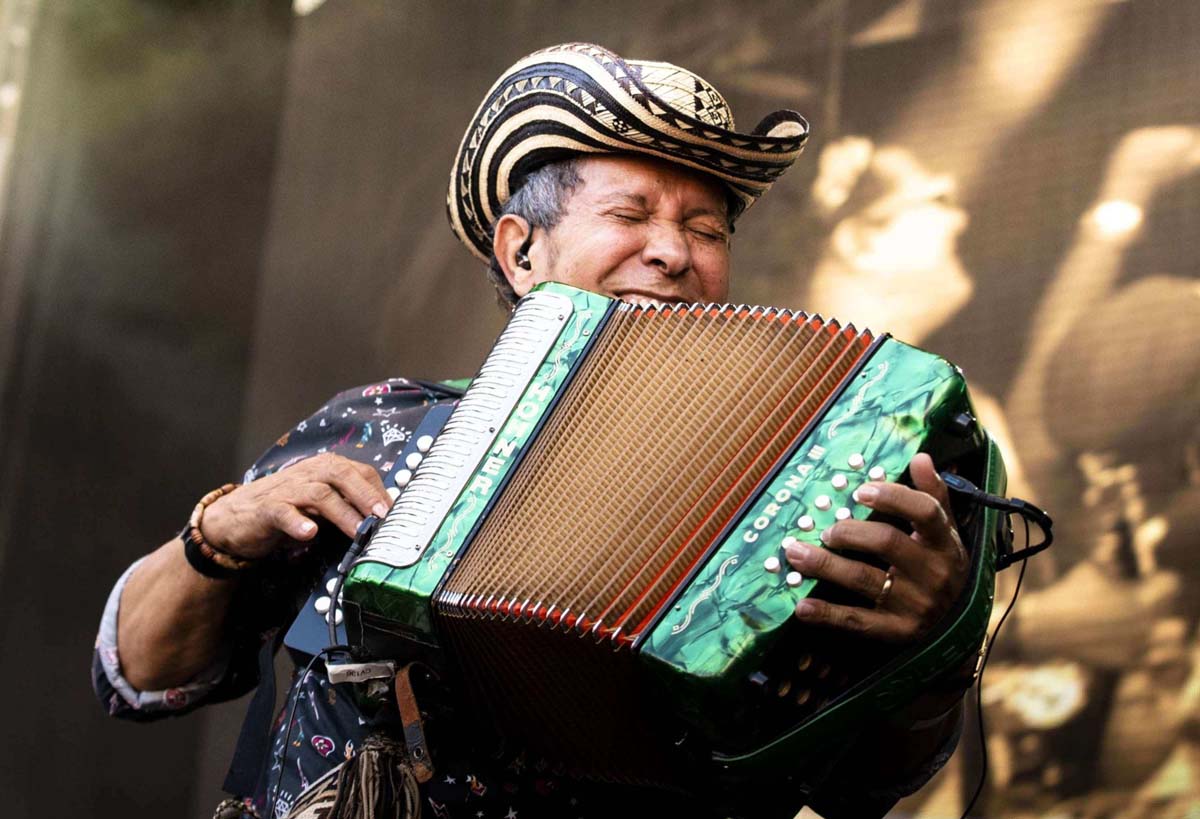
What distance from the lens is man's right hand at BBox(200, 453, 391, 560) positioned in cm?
159

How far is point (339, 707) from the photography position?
1.62 m

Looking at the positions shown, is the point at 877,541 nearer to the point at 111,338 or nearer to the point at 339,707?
the point at 339,707

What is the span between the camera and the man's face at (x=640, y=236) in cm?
177

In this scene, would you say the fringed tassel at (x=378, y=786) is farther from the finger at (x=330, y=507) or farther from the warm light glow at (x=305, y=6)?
the warm light glow at (x=305, y=6)

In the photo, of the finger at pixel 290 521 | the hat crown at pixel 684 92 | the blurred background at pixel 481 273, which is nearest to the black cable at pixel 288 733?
the finger at pixel 290 521

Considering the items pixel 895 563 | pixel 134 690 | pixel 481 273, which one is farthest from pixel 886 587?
pixel 481 273

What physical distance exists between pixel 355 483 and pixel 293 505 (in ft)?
0.27

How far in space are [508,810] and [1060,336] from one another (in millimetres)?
1684

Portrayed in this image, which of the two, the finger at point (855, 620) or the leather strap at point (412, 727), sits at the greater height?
the finger at point (855, 620)

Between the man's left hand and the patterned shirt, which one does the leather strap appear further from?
the man's left hand

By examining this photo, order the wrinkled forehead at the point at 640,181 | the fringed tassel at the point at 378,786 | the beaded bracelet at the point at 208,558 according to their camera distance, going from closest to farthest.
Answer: the fringed tassel at the point at 378,786 → the beaded bracelet at the point at 208,558 → the wrinkled forehead at the point at 640,181

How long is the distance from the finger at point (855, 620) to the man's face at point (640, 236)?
61 cm

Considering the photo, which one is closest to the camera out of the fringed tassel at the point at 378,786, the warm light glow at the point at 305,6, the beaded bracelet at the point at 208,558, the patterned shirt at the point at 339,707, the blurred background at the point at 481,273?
the fringed tassel at the point at 378,786

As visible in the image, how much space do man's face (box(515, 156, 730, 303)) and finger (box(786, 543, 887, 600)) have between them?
0.58 metres
